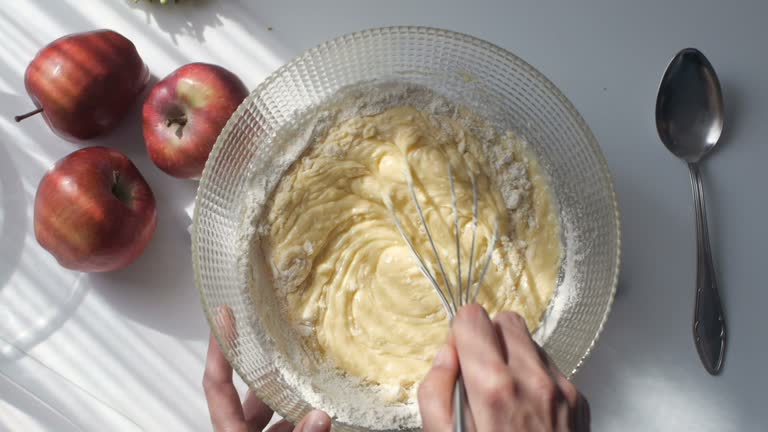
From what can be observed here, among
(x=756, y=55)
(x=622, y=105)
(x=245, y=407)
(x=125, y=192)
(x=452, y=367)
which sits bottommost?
(x=245, y=407)

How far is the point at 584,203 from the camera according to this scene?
0.92 meters

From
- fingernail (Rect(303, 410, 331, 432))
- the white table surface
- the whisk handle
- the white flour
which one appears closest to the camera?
the whisk handle

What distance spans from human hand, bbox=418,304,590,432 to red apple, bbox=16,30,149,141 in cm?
66

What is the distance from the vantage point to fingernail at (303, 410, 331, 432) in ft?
2.59

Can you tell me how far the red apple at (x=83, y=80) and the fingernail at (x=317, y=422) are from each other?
0.58 m

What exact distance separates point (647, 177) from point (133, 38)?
2.89ft

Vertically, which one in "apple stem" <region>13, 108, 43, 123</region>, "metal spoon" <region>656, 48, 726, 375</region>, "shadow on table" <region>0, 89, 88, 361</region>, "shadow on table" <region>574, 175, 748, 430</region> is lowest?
"shadow on table" <region>0, 89, 88, 361</region>

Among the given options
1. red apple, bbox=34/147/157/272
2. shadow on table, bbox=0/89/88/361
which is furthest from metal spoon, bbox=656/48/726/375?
shadow on table, bbox=0/89/88/361

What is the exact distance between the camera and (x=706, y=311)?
3.25 feet

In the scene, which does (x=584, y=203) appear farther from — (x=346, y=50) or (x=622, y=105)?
(x=346, y=50)

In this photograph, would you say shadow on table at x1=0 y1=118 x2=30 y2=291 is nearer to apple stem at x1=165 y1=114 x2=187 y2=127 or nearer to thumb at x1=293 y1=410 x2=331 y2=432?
apple stem at x1=165 y1=114 x2=187 y2=127

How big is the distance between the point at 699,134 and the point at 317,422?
73 centimetres

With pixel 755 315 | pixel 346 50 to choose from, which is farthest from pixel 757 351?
pixel 346 50

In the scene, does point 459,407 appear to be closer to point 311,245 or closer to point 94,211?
point 311,245
